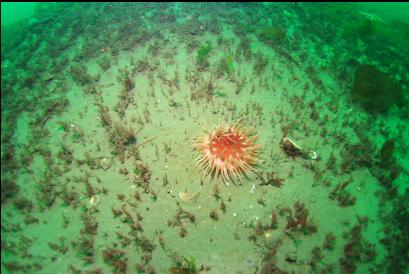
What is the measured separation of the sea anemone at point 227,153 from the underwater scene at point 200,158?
0.03 metres

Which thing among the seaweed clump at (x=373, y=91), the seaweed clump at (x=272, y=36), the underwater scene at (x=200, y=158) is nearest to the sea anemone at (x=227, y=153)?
the underwater scene at (x=200, y=158)

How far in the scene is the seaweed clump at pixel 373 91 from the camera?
827cm

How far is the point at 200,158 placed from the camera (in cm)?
648

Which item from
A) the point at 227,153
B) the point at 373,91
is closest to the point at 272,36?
the point at 373,91

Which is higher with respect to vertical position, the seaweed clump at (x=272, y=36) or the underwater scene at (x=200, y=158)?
the seaweed clump at (x=272, y=36)

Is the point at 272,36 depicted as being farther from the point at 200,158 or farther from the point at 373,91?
the point at 200,158

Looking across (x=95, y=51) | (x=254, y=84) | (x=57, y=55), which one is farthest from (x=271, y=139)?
(x=57, y=55)

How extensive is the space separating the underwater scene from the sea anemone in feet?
0.11

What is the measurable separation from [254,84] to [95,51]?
6278 millimetres

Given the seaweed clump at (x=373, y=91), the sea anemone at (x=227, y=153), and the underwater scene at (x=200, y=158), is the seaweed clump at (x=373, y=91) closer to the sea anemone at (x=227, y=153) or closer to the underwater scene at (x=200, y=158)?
the underwater scene at (x=200, y=158)

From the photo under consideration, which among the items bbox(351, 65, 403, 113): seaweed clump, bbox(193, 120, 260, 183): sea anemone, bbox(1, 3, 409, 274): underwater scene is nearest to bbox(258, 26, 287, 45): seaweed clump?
bbox(1, 3, 409, 274): underwater scene

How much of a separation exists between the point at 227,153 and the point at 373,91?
18.4 feet

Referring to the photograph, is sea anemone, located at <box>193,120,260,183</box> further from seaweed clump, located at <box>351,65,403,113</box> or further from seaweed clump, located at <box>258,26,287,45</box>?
seaweed clump, located at <box>258,26,287,45</box>

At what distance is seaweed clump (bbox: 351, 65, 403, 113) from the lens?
8.27 m
